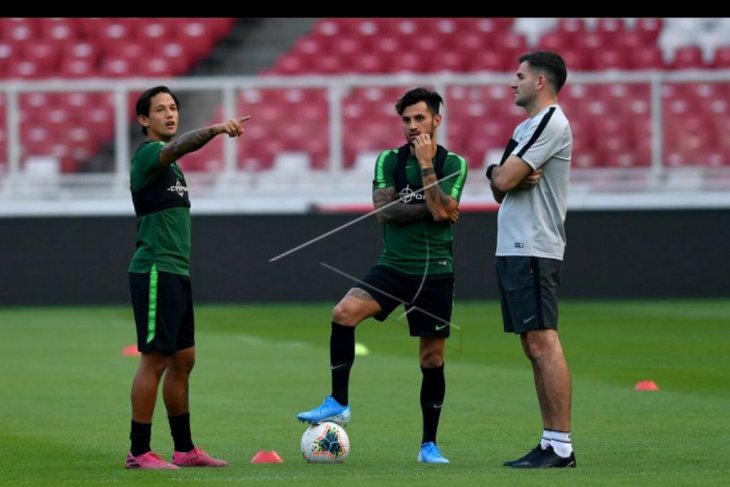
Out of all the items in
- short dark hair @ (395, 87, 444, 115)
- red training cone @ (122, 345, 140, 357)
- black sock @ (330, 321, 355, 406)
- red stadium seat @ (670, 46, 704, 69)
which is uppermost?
red stadium seat @ (670, 46, 704, 69)

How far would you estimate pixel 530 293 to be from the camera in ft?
28.6

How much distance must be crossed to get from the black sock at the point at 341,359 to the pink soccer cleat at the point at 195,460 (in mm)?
736

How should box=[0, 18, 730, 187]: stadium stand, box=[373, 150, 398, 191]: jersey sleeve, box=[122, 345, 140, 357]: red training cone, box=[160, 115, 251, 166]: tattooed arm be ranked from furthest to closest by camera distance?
1. box=[0, 18, 730, 187]: stadium stand
2. box=[122, 345, 140, 357]: red training cone
3. box=[373, 150, 398, 191]: jersey sleeve
4. box=[160, 115, 251, 166]: tattooed arm

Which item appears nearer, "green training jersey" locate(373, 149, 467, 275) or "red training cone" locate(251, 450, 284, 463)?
"red training cone" locate(251, 450, 284, 463)

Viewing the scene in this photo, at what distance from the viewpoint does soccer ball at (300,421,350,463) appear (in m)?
8.95

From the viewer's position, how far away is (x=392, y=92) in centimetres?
Result: 2409

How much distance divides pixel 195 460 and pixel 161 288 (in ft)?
3.14

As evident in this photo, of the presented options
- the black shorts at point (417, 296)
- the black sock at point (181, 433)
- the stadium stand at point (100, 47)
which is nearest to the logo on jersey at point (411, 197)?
the black shorts at point (417, 296)

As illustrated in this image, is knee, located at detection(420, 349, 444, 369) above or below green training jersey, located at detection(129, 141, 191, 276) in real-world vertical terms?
below

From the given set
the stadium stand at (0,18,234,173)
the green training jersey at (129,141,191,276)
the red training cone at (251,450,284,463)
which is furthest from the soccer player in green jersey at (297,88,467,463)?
the stadium stand at (0,18,234,173)

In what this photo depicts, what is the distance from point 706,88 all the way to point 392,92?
460 centimetres

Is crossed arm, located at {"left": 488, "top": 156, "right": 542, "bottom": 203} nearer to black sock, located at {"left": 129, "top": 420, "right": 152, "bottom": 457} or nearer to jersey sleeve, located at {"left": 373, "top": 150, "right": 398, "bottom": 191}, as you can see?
jersey sleeve, located at {"left": 373, "top": 150, "right": 398, "bottom": 191}

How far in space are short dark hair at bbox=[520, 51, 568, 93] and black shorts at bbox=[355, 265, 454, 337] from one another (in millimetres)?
1256

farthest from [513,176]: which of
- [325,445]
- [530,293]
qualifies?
[325,445]
